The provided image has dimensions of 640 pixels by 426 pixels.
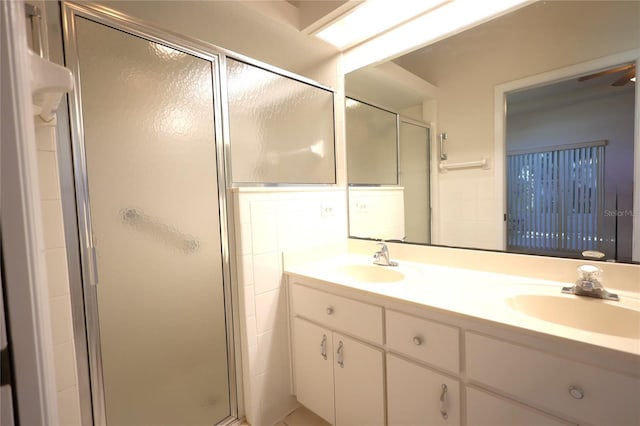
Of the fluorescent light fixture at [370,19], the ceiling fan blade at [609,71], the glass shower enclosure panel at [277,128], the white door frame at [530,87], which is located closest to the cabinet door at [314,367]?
the glass shower enclosure panel at [277,128]

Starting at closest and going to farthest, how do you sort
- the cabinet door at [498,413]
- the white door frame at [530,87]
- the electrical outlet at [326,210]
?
1. the cabinet door at [498,413]
2. the white door frame at [530,87]
3. the electrical outlet at [326,210]


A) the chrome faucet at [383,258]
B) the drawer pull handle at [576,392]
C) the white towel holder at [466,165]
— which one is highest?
the white towel holder at [466,165]

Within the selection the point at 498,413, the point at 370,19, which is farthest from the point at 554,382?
the point at 370,19

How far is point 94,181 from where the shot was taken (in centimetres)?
110

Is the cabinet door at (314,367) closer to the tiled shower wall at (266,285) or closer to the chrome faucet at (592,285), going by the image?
the tiled shower wall at (266,285)

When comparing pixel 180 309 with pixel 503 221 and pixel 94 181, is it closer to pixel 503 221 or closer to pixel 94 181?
pixel 94 181

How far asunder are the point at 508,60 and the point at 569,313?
117 centimetres

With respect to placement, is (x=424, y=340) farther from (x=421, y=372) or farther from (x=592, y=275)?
(x=592, y=275)

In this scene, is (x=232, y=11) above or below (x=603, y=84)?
above

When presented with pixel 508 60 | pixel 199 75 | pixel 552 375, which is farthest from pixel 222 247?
pixel 508 60

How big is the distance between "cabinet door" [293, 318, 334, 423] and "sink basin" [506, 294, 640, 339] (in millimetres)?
875

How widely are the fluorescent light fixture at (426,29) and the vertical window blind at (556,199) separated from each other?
72 cm

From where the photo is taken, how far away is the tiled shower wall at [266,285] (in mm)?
1502

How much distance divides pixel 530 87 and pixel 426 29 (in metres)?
0.67
